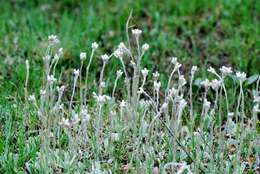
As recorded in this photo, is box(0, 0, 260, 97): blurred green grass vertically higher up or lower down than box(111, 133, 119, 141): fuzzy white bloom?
higher up

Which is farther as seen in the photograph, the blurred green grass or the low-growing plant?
the blurred green grass

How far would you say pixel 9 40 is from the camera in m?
5.15

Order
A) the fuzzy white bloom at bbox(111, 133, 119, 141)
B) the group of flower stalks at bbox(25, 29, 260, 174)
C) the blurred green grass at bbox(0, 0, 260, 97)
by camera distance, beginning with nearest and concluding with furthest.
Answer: the group of flower stalks at bbox(25, 29, 260, 174), the fuzzy white bloom at bbox(111, 133, 119, 141), the blurred green grass at bbox(0, 0, 260, 97)

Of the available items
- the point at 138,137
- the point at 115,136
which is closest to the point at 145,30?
the point at 115,136

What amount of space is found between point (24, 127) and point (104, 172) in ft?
2.39

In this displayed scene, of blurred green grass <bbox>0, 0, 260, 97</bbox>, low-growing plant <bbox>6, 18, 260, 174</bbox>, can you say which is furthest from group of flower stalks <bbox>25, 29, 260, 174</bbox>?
blurred green grass <bbox>0, 0, 260, 97</bbox>

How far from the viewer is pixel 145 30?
18.3 ft

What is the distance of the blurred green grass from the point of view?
4.86 m

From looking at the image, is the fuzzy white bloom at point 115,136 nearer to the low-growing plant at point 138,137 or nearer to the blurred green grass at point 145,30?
the low-growing plant at point 138,137

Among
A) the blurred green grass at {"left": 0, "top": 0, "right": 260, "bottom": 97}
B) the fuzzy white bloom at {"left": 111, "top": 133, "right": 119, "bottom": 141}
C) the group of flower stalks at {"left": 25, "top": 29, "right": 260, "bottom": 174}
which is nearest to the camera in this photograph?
the group of flower stalks at {"left": 25, "top": 29, "right": 260, "bottom": 174}

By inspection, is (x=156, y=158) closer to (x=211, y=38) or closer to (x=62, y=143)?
(x=62, y=143)

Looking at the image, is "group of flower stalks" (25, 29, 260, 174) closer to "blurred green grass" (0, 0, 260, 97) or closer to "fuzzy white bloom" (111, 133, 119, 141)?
"fuzzy white bloom" (111, 133, 119, 141)

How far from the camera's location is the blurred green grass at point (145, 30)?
4855mm

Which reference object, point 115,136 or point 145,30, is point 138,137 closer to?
point 115,136
